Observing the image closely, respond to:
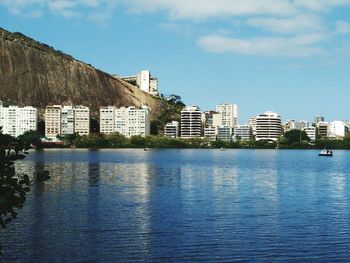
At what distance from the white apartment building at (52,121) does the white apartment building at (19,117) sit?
4.32 meters

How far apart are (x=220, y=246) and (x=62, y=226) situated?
777 centimetres

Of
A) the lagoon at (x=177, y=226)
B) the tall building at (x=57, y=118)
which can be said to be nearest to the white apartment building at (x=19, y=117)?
the tall building at (x=57, y=118)

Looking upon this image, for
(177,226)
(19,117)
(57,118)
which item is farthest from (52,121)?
(177,226)

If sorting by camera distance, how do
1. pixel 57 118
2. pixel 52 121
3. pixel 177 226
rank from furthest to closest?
1. pixel 52 121
2. pixel 57 118
3. pixel 177 226

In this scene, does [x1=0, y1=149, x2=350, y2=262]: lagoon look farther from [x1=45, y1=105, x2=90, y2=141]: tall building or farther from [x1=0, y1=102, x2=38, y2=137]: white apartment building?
[x1=45, y1=105, x2=90, y2=141]: tall building

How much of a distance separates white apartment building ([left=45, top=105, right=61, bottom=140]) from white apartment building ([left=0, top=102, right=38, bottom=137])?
432cm

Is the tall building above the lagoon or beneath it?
above

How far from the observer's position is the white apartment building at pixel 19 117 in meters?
190

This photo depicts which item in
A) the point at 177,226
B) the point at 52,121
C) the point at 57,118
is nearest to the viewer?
the point at 177,226

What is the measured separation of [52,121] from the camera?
196m

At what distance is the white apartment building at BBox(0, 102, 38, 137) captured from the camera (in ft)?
624

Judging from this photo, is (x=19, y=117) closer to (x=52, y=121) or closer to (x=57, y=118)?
(x=52, y=121)

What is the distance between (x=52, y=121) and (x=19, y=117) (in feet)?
38.3

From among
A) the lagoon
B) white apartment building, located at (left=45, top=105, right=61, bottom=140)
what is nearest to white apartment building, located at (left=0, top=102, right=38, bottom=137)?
white apartment building, located at (left=45, top=105, right=61, bottom=140)
